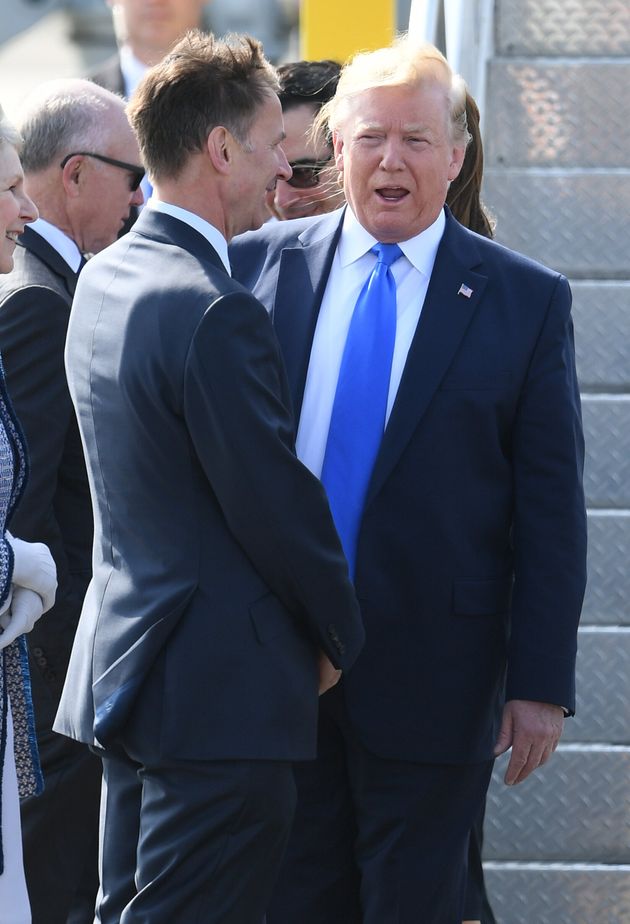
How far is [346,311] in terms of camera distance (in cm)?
327

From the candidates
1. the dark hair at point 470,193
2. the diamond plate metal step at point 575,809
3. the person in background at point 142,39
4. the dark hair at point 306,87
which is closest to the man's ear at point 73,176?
the dark hair at point 306,87

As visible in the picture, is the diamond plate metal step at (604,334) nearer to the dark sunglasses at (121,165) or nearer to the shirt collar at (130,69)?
the dark sunglasses at (121,165)

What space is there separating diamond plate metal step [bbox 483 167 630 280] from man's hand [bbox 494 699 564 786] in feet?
5.90

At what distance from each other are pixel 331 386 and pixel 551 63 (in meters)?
1.95

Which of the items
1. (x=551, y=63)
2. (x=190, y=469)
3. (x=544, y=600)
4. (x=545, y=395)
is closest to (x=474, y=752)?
(x=544, y=600)

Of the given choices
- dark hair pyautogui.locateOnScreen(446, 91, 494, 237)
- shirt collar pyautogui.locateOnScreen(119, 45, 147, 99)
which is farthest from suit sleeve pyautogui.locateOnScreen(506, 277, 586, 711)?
shirt collar pyautogui.locateOnScreen(119, 45, 147, 99)

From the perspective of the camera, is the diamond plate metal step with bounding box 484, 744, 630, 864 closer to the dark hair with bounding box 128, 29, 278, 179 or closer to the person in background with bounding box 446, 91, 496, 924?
the person in background with bounding box 446, 91, 496, 924

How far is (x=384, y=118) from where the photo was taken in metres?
3.22

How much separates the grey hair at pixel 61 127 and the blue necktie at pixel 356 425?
1108 mm

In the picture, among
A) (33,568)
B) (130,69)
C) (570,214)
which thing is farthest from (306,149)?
(33,568)

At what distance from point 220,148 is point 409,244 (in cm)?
56

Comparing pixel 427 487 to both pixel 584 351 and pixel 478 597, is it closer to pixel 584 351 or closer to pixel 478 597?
pixel 478 597

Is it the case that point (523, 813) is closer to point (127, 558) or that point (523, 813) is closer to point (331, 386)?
point (331, 386)

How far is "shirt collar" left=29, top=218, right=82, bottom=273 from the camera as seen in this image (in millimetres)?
3793
